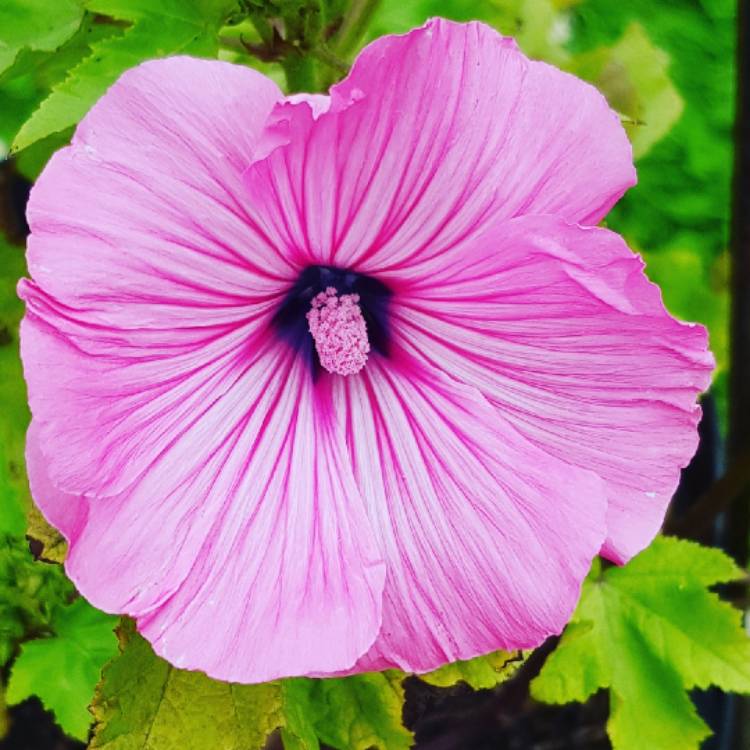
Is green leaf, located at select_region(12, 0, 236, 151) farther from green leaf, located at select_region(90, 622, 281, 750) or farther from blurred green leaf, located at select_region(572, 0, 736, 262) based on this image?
blurred green leaf, located at select_region(572, 0, 736, 262)

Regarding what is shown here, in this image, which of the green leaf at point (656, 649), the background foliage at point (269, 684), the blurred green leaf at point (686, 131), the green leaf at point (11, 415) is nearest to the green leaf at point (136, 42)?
the background foliage at point (269, 684)

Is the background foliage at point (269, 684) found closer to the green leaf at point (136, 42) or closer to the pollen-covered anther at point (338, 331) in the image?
the green leaf at point (136, 42)

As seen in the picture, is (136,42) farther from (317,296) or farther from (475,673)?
(475,673)

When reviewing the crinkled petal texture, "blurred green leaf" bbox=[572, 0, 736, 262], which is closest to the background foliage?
the crinkled petal texture

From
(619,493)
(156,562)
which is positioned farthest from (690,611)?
(156,562)

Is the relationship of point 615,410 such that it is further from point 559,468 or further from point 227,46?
point 227,46

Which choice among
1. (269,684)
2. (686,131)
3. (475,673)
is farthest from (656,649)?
(686,131)
